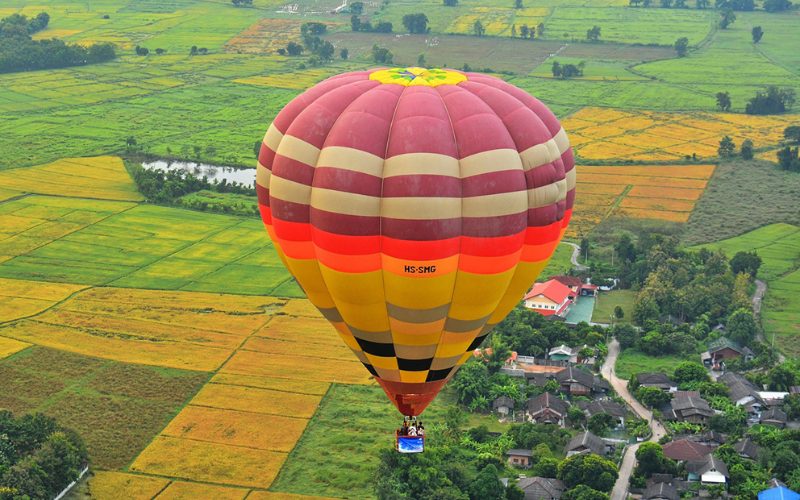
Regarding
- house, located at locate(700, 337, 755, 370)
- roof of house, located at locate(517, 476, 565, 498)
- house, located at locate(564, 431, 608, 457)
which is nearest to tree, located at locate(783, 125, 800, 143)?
house, located at locate(700, 337, 755, 370)

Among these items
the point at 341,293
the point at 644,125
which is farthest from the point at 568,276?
the point at 644,125

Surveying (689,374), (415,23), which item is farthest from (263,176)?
(415,23)

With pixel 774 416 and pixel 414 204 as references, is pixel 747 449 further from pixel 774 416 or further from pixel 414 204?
pixel 414 204

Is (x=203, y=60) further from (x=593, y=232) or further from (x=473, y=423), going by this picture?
(x=473, y=423)

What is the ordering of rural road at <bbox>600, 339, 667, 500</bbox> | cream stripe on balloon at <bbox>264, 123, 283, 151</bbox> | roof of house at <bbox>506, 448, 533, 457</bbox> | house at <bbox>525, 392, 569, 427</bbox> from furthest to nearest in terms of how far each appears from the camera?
house at <bbox>525, 392, 569, 427</bbox>, roof of house at <bbox>506, 448, 533, 457</bbox>, rural road at <bbox>600, 339, 667, 500</bbox>, cream stripe on balloon at <bbox>264, 123, 283, 151</bbox>

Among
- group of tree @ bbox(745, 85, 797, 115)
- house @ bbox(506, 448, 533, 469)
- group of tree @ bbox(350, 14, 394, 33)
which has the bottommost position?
house @ bbox(506, 448, 533, 469)

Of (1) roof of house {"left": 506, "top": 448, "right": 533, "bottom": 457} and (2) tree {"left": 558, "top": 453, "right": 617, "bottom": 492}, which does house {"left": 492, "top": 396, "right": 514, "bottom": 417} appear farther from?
(2) tree {"left": 558, "top": 453, "right": 617, "bottom": 492}

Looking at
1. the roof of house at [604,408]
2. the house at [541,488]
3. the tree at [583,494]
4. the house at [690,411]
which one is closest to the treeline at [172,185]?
the roof of house at [604,408]

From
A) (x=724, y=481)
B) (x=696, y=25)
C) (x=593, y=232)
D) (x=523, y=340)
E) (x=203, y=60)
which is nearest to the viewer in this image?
(x=724, y=481)
